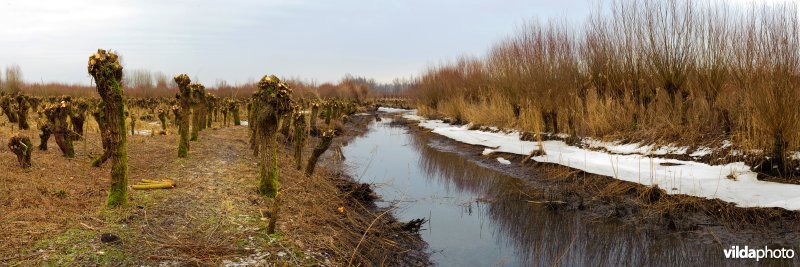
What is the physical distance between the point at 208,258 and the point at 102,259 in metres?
0.71

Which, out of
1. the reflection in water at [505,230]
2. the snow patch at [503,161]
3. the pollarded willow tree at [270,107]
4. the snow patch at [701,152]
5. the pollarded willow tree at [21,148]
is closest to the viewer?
the reflection in water at [505,230]

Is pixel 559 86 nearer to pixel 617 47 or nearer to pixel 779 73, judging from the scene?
pixel 617 47

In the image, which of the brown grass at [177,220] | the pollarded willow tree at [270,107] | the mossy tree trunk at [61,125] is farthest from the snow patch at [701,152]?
the mossy tree trunk at [61,125]

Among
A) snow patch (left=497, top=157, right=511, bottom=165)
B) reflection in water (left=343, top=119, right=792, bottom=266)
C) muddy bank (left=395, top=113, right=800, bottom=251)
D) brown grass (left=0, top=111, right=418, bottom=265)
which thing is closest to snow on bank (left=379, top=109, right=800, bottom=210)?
muddy bank (left=395, top=113, right=800, bottom=251)

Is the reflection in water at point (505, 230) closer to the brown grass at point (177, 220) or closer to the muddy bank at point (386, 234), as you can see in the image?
the muddy bank at point (386, 234)

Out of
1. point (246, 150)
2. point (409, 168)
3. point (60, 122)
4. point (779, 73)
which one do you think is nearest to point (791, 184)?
point (779, 73)

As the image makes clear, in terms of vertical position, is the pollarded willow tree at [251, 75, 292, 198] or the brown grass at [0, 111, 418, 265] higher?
the pollarded willow tree at [251, 75, 292, 198]

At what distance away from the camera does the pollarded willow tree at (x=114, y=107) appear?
4.31 metres

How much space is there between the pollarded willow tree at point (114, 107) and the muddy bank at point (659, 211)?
5.12 metres

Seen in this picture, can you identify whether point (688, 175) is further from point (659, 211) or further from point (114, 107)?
point (114, 107)

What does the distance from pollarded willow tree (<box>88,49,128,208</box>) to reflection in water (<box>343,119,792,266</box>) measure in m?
3.08

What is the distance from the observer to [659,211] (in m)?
6.31

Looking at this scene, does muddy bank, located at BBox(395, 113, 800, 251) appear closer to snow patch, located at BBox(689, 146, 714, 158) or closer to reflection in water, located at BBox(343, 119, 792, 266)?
reflection in water, located at BBox(343, 119, 792, 266)

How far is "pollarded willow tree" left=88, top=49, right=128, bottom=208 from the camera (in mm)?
4309
